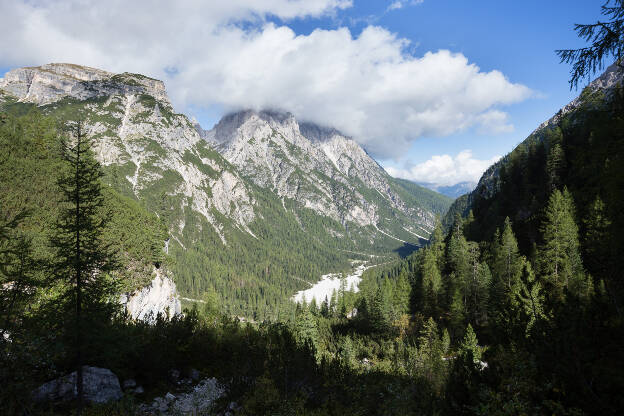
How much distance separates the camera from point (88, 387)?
14.7 m

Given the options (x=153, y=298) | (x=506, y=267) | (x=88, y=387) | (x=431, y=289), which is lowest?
(x=431, y=289)

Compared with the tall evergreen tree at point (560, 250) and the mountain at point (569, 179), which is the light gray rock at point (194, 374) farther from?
the tall evergreen tree at point (560, 250)

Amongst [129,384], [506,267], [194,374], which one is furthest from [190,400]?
[506,267]

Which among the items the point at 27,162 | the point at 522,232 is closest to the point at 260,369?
the point at 27,162

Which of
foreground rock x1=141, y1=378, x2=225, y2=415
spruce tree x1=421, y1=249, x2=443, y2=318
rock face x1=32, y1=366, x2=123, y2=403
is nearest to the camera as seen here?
rock face x1=32, y1=366, x2=123, y2=403

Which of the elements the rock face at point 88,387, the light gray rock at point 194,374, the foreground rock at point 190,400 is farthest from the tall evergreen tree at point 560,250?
the rock face at point 88,387

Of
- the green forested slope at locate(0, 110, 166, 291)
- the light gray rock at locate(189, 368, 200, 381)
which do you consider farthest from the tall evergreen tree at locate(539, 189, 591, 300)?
the green forested slope at locate(0, 110, 166, 291)

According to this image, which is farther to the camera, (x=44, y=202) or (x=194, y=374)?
(x=44, y=202)

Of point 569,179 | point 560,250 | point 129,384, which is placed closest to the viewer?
point 129,384

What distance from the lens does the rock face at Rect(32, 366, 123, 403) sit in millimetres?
13492

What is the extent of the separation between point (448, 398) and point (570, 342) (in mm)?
4965

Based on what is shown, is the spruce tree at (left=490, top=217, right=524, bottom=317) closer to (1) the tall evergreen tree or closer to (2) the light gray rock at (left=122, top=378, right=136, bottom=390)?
(1) the tall evergreen tree

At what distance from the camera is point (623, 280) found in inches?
295

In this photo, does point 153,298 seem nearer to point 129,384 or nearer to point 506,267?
point 129,384
